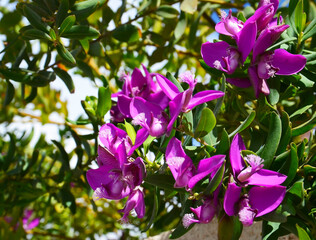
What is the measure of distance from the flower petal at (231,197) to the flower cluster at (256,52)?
0.19m

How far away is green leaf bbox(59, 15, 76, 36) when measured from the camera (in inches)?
36.5

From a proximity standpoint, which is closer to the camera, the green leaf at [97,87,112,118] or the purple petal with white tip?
the purple petal with white tip

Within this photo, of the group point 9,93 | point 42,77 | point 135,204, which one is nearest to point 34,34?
point 42,77

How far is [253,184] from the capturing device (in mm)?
726

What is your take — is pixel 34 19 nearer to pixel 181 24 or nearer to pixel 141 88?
pixel 141 88

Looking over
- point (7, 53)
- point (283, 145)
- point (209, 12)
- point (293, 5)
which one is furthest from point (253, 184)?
point (209, 12)

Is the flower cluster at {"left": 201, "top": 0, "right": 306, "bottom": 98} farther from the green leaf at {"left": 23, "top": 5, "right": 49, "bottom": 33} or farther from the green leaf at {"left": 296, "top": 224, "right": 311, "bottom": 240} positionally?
the green leaf at {"left": 23, "top": 5, "right": 49, "bottom": 33}

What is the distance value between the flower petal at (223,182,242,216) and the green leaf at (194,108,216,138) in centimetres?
10

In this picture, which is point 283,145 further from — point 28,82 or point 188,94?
point 28,82

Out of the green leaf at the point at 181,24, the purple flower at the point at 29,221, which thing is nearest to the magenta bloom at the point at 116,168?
the green leaf at the point at 181,24

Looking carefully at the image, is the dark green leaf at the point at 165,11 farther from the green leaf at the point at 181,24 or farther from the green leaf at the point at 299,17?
the green leaf at the point at 299,17

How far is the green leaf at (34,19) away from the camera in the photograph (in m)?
0.94

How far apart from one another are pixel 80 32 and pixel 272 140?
1.61 feet

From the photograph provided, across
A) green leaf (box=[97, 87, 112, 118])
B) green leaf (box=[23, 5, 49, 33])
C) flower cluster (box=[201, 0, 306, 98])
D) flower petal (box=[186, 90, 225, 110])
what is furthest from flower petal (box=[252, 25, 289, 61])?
green leaf (box=[23, 5, 49, 33])
